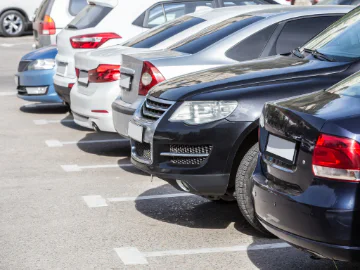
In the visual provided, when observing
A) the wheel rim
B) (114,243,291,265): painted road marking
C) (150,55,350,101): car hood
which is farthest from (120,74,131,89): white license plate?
the wheel rim

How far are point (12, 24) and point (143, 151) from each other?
1936 centimetres

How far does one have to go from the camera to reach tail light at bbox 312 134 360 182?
425 cm

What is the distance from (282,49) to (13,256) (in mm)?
3210

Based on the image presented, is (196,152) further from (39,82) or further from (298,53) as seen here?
(39,82)

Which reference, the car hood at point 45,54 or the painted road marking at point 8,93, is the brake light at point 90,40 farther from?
the painted road marking at point 8,93

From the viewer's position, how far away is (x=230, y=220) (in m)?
6.79

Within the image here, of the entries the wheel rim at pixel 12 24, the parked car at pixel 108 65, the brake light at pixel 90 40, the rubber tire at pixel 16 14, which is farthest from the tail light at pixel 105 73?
the wheel rim at pixel 12 24

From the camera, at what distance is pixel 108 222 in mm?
6754

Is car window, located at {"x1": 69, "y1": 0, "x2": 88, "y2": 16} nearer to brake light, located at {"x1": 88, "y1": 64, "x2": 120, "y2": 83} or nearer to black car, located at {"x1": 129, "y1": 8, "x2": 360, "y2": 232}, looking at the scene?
brake light, located at {"x1": 88, "y1": 64, "x2": 120, "y2": 83}

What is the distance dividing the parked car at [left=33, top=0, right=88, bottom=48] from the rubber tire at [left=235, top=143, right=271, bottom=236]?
27.7 ft

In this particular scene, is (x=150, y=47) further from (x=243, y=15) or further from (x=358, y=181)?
(x=358, y=181)

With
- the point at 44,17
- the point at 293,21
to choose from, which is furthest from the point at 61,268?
the point at 44,17

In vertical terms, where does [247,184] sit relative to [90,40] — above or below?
below

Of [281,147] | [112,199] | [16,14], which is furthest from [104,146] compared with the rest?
[16,14]
